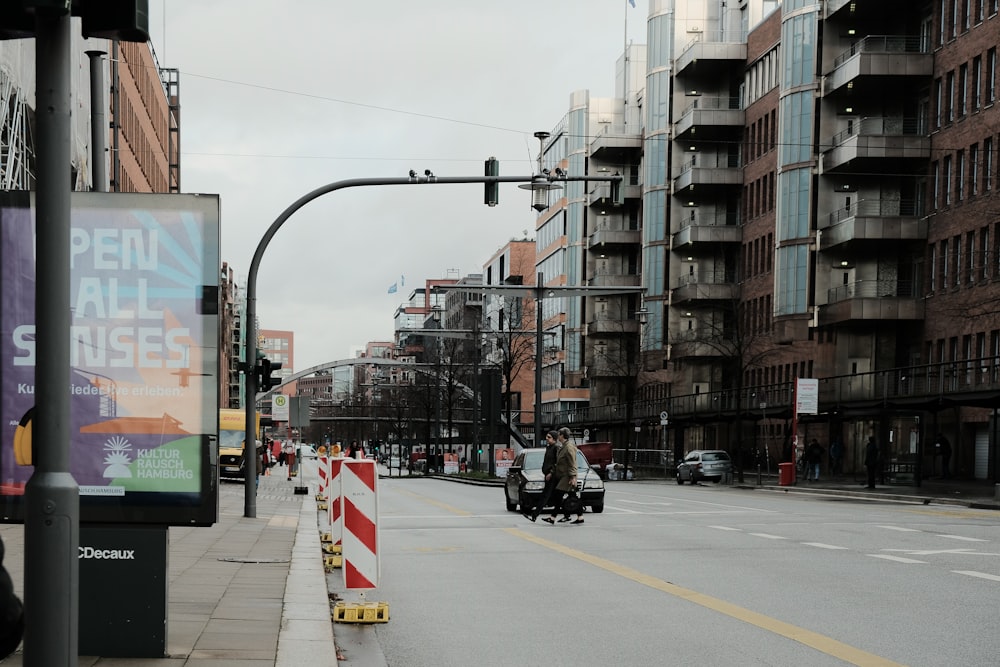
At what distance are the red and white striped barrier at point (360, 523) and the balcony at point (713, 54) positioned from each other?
71.0 metres

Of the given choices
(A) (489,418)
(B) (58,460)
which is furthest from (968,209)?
(B) (58,460)

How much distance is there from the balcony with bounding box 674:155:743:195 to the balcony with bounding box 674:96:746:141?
4.39 feet

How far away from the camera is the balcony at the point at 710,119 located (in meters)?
78.8

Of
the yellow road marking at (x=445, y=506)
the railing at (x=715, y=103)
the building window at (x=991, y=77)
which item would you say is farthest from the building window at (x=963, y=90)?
the yellow road marking at (x=445, y=506)

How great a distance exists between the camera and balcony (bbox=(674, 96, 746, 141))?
78.8 meters

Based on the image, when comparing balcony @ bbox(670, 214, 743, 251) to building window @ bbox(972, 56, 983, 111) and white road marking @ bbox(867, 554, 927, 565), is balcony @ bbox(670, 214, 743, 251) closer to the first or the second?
building window @ bbox(972, 56, 983, 111)

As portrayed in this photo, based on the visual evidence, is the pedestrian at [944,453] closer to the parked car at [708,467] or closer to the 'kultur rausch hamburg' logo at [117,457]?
the parked car at [708,467]

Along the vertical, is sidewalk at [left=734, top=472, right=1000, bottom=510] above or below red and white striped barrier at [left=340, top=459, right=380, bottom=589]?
below

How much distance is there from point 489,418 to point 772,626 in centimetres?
3759

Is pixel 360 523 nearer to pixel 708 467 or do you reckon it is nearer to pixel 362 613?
pixel 362 613

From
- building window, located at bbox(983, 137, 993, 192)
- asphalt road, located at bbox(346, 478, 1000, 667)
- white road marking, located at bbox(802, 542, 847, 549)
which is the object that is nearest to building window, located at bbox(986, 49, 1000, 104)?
building window, located at bbox(983, 137, 993, 192)

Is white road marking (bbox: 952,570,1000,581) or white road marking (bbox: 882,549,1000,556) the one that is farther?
white road marking (bbox: 882,549,1000,556)

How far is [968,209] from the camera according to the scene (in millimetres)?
55500

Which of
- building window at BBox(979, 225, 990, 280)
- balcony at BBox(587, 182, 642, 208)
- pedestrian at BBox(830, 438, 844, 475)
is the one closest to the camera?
building window at BBox(979, 225, 990, 280)
